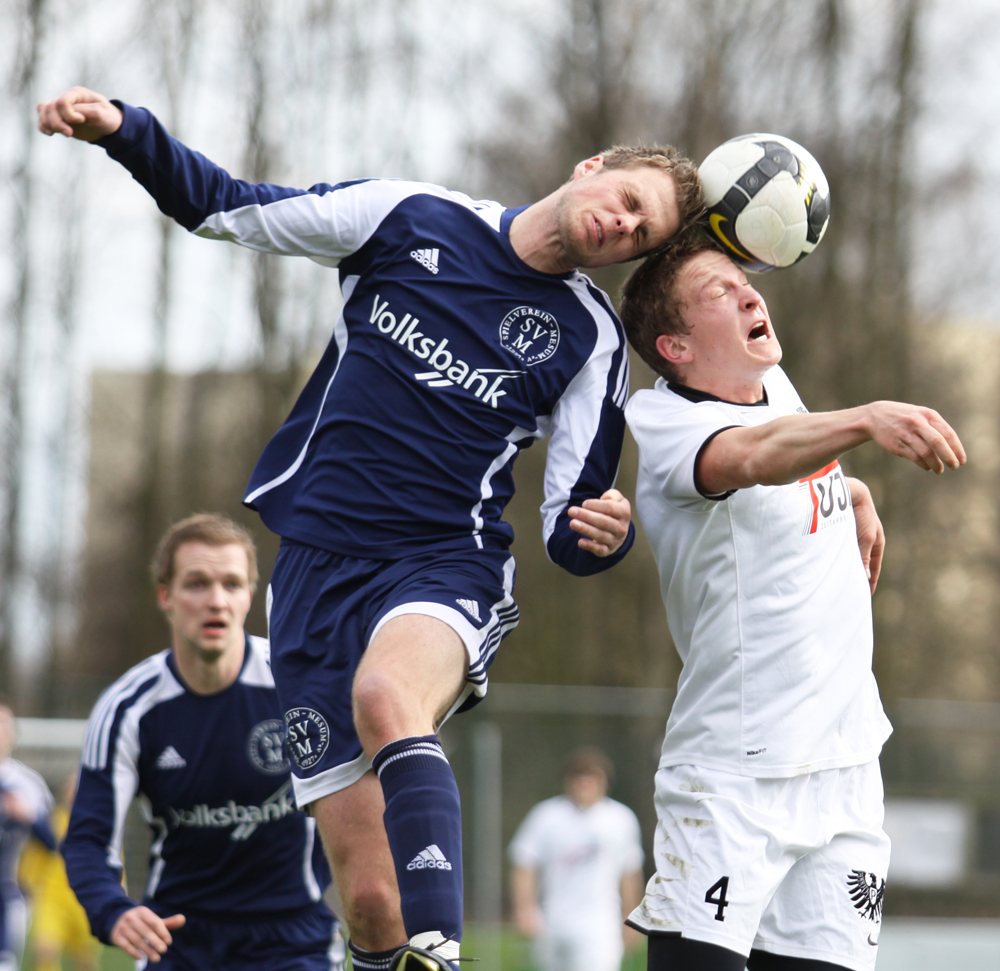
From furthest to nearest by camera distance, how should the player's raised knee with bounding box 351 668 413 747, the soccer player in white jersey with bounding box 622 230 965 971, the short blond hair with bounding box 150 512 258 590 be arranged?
the short blond hair with bounding box 150 512 258 590 < the soccer player in white jersey with bounding box 622 230 965 971 < the player's raised knee with bounding box 351 668 413 747

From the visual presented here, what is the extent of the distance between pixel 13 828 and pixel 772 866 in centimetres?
820

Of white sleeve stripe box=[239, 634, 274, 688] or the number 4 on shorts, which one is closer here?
the number 4 on shorts

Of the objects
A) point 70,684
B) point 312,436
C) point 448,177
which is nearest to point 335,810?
point 312,436

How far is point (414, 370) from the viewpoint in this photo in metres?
3.77

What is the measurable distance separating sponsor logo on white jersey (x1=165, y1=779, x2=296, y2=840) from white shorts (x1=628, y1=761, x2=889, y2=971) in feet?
6.11

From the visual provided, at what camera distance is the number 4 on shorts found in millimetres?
3232

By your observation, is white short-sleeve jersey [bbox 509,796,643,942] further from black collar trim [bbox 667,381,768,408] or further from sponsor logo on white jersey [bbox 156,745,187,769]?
black collar trim [bbox 667,381,768,408]

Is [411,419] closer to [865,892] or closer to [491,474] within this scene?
[491,474]

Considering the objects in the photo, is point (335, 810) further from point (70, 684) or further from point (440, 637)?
point (70, 684)

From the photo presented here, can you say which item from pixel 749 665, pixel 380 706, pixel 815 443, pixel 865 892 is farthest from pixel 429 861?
pixel 815 443

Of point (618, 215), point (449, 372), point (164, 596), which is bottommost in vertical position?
point (164, 596)

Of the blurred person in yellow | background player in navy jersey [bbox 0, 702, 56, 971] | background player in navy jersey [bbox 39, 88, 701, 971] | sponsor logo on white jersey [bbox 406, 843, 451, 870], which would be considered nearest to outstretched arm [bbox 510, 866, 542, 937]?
background player in navy jersey [bbox 0, 702, 56, 971]

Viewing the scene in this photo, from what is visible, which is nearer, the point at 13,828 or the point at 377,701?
the point at 377,701

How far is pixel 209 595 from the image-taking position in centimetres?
498
